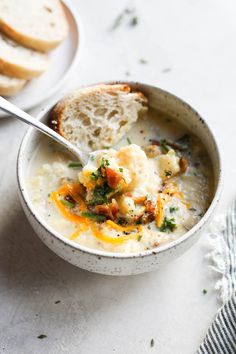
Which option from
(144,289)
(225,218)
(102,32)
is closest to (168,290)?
(144,289)

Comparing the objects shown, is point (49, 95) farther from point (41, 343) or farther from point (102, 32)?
point (41, 343)

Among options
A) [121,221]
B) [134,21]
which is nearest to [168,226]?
[121,221]

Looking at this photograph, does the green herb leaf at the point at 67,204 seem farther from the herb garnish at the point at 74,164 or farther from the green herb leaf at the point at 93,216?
the herb garnish at the point at 74,164

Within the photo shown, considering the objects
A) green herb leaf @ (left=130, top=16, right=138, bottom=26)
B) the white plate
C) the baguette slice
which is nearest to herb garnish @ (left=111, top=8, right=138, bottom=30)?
green herb leaf @ (left=130, top=16, right=138, bottom=26)

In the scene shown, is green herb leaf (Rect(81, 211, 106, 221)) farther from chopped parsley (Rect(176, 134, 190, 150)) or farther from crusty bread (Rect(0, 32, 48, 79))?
crusty bread (Rect(0, 32, 48, 79))

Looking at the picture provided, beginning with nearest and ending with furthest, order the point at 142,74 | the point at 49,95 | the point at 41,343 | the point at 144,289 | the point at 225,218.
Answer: the point at 41,343
the point at 144,289
the point at 225,218
the point at 49,95
the point at 142,74

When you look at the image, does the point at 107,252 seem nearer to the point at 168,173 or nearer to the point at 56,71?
the point at 168,173

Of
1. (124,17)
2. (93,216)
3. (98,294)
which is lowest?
(98,294)
